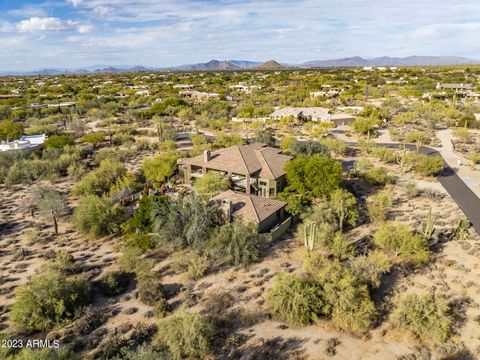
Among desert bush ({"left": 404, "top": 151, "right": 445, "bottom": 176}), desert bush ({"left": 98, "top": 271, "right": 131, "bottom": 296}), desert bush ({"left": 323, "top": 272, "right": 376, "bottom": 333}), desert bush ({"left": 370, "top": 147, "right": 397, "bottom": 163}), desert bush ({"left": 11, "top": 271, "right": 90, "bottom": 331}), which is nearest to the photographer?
desert bush ({"left": 323, "top": 272, "right": 376, "bottom": 333})

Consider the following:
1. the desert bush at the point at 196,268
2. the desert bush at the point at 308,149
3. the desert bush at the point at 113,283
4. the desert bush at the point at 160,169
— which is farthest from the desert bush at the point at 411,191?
the desert bush at the point at 113,283

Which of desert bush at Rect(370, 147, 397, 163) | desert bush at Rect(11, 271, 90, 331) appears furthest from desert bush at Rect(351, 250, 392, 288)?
desert bush at Rect(370, 147, 397, 163)

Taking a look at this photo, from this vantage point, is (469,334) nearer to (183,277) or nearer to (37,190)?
(183,277)

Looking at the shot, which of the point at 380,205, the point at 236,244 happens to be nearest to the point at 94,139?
the point at 236,244

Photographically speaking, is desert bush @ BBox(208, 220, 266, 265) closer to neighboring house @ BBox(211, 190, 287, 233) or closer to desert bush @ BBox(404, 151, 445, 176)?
neighboring house @ BBox(211, 190, 287, 233)

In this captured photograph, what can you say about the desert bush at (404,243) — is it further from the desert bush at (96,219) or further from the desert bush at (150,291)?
the desert bush at (96,219)

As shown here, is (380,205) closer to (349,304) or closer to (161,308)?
(349,304)
